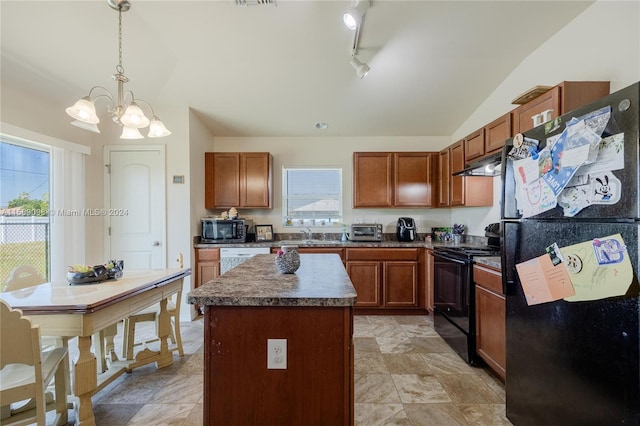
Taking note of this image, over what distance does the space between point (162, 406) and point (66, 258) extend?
2163 millimetres

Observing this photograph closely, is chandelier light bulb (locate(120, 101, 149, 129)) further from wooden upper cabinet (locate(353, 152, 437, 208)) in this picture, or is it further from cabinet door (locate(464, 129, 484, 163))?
cabinet door (locate(464, 129, 484, 163))

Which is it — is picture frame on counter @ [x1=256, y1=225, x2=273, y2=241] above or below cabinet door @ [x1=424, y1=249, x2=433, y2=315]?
above

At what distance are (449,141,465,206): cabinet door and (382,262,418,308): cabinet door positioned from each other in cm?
94

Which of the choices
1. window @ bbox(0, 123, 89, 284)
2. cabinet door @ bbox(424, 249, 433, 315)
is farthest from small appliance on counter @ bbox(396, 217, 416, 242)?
window @ bbox(0, 123, 89, 284)

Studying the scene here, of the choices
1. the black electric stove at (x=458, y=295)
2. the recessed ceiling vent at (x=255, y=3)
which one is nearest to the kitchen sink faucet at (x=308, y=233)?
the black electric stove at (x=458, y=295)

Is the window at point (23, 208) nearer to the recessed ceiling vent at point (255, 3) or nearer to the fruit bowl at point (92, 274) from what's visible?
the fruit bowl at point (92, 274)

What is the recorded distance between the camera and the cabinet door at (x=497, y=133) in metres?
2.26

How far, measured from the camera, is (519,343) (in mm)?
1516

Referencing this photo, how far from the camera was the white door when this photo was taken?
132 inches

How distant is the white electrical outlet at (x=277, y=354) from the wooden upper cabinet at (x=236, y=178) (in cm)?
289

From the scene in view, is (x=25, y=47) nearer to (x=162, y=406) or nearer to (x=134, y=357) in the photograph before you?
(x=134, y=357)

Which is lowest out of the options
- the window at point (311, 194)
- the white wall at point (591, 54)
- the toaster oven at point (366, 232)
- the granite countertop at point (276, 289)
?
the granite countertop at point (276, 289)

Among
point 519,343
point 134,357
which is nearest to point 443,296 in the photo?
point 519,343

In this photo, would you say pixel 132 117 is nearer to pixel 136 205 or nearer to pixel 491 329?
pixel 136 205
